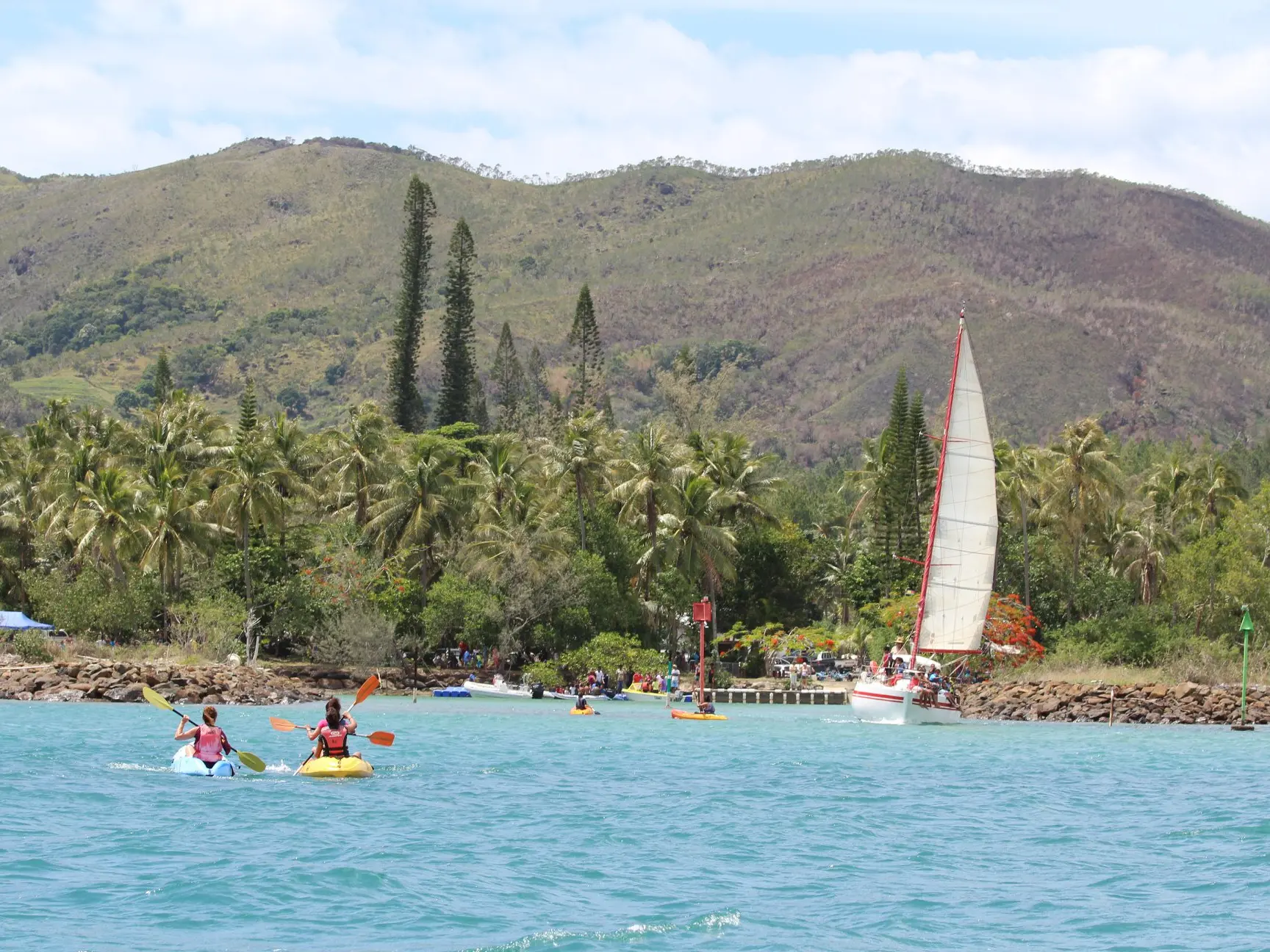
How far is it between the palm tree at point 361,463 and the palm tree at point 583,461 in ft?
25.9

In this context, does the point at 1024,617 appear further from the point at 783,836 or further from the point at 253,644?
the point at 783,836

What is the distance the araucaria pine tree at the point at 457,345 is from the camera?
91.7 m

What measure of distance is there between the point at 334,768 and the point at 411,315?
63.2 meters

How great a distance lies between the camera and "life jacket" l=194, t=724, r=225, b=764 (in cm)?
2820

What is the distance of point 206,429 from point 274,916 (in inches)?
2253

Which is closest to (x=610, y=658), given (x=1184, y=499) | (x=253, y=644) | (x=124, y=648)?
(x=253, y=644)

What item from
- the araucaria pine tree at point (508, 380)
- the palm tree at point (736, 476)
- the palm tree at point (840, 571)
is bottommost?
the palm tree at point (840, 571)

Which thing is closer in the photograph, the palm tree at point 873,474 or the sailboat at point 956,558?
the sailboat at point 956,558

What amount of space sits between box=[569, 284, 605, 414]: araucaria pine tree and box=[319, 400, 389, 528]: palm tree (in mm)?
28134

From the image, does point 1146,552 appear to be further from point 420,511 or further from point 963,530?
point 420,511

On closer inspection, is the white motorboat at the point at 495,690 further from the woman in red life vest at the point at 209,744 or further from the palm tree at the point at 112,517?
the woman in red life vest at the point at 209,744

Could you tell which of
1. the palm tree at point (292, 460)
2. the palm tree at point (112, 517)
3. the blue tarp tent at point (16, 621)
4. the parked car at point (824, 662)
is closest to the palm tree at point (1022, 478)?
the parked car at point (824, 662)

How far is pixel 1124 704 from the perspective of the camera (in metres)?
52.7

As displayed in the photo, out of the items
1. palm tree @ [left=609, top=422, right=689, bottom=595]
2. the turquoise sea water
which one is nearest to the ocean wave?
the turquoise sea water
